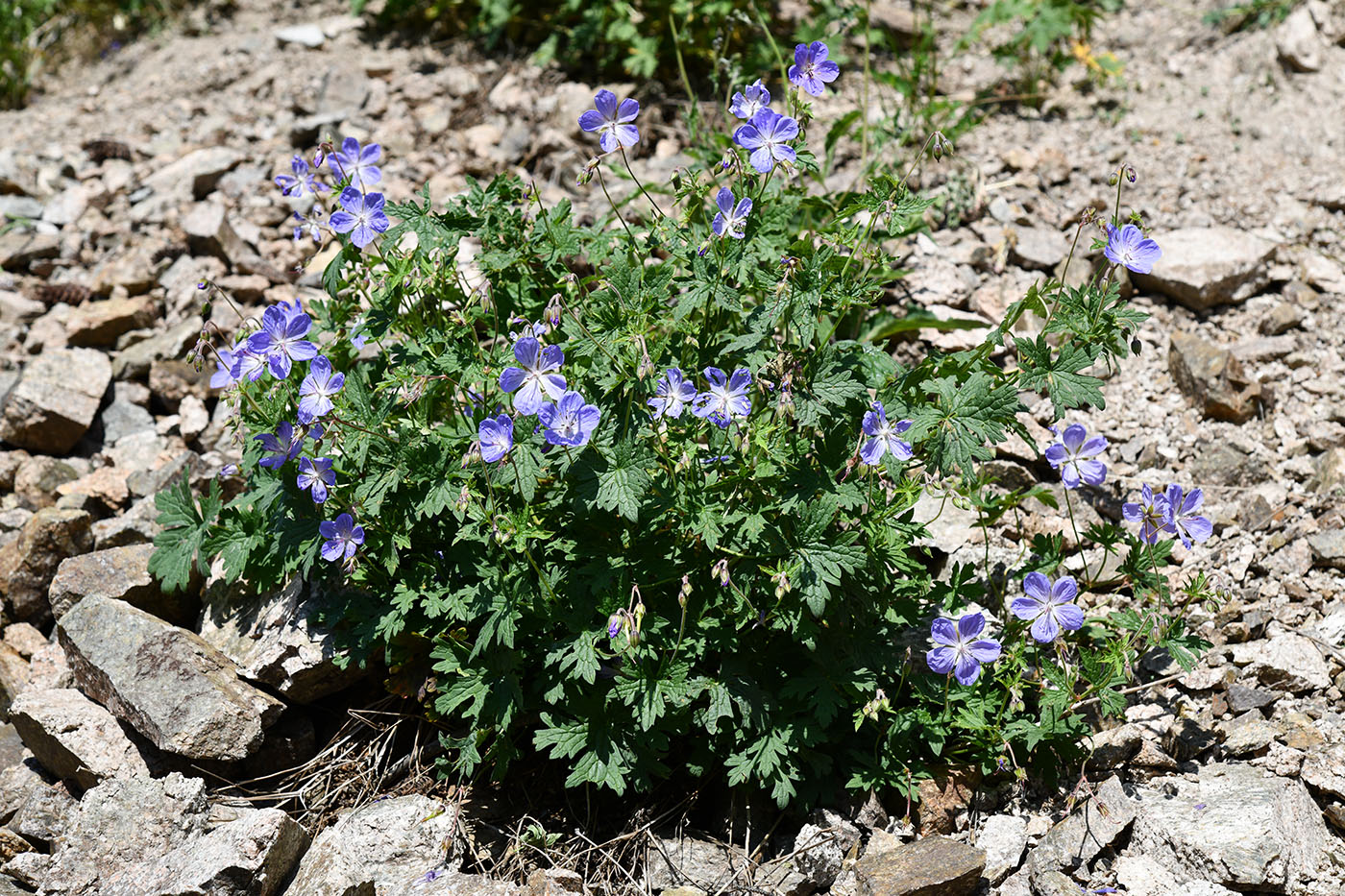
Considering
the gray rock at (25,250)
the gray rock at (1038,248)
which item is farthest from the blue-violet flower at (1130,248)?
the gray rock at (25,250)

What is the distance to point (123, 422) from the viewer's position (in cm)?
489

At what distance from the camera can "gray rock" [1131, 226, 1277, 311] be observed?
15.3ft

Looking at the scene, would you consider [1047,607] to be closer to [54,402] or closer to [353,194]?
[353,194]

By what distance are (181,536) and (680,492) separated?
1.81 meters

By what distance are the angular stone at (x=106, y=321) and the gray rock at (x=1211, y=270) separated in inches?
186

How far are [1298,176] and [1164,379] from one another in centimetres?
148

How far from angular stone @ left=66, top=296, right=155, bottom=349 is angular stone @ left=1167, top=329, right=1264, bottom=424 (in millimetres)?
4783

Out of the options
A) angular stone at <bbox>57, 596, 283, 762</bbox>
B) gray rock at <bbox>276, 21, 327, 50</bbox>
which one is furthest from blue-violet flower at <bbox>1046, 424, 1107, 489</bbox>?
gray rock at <bbox>276, 21, 327, 50</bbox>

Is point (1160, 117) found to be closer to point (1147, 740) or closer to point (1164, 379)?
point (1164, 379)

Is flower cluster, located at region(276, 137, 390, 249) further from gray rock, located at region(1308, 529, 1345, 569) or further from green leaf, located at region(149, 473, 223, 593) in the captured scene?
gray rock, located at region(1308, 529, 1345, 569)

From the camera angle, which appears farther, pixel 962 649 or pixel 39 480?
pixel 39 480

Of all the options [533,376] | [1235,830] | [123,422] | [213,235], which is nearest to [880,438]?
[533,376]

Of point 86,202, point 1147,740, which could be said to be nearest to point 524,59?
point 86,202

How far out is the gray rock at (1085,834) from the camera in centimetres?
316
